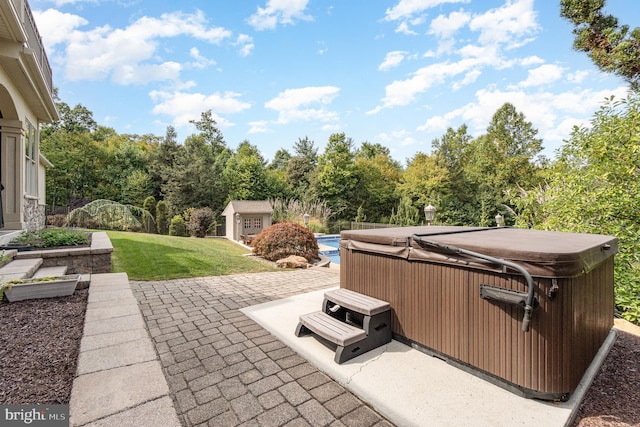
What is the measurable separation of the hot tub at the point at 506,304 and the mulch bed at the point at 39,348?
8.90 ft

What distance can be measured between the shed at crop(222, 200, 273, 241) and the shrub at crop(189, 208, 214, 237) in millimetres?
1244

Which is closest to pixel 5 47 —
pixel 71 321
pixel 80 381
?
pixel 71 321

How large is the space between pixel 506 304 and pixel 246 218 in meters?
14.5

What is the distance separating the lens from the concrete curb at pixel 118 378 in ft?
4.98

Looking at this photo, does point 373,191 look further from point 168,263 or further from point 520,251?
point 520,251

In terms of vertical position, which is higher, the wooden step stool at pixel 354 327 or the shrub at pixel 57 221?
the shrub at pixel 57 221

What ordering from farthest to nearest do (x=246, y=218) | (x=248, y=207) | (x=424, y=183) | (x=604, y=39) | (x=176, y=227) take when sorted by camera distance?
(x=424, y=183)
(x=176, y=227)
(x=248, y=207)
(x=246, y=218)
(x=604, y=39)

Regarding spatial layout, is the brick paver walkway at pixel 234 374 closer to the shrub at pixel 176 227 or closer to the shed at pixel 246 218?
the shed at pixel 246 218

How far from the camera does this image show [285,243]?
8.68 m

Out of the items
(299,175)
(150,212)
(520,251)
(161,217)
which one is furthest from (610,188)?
(299,175)

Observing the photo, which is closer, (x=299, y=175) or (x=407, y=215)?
(x=407, y=215)

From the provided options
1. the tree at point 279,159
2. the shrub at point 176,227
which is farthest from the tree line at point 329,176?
the tree at point 279,159

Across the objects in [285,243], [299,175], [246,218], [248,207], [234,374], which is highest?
[299,175]

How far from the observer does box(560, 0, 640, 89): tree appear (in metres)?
6.03
